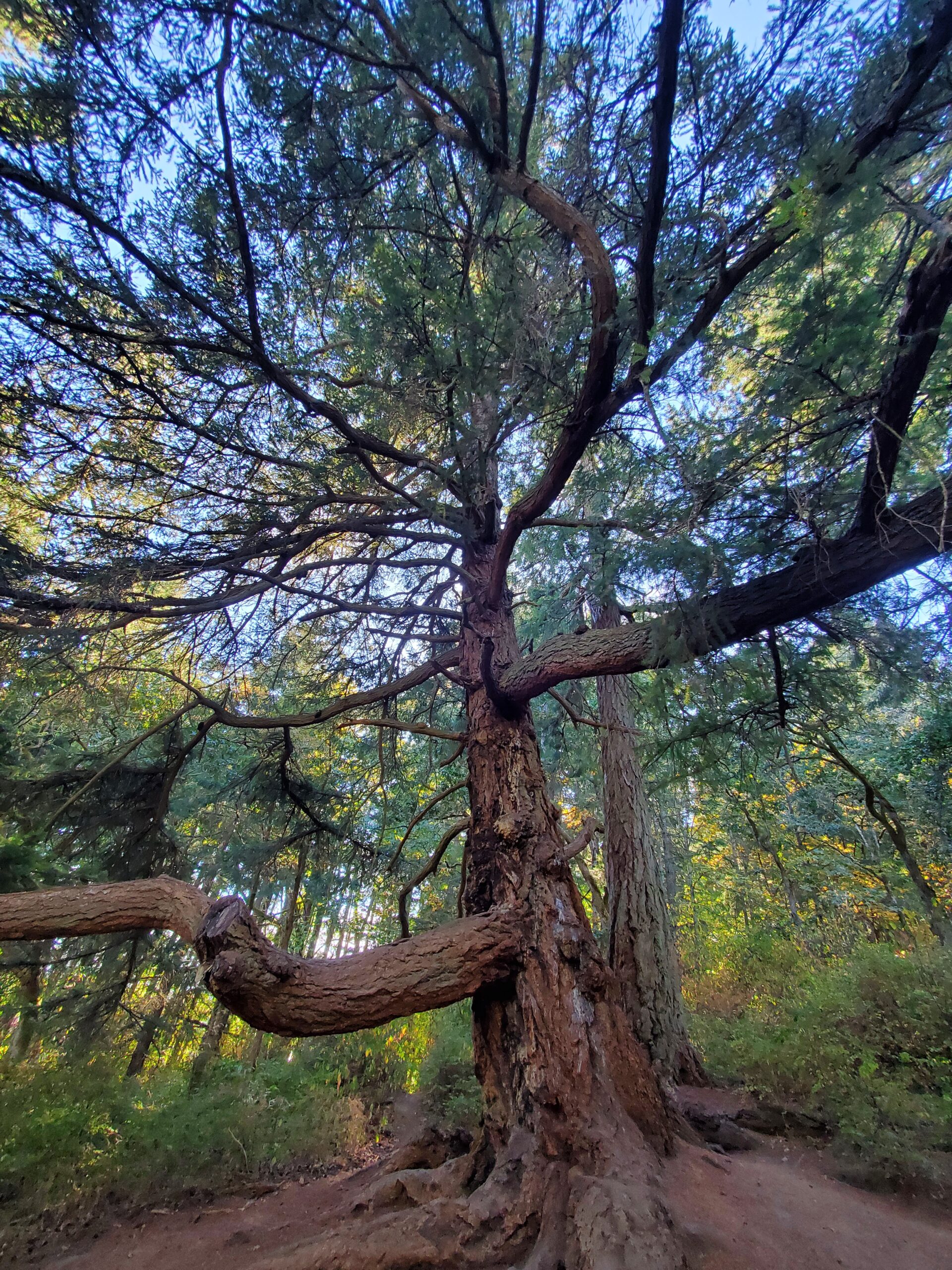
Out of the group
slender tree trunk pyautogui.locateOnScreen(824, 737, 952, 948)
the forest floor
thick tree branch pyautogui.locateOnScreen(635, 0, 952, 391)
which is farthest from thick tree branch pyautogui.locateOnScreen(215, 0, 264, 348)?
the forest floor

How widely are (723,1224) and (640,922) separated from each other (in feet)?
7.38

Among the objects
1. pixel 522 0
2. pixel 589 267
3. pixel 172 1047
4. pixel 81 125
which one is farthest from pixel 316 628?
pixel 172 1047

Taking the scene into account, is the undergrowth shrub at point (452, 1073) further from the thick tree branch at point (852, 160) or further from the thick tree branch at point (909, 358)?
the thick tree branch at point (852, 160)

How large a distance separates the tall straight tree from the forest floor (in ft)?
0.88

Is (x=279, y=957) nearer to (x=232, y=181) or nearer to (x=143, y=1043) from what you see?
(x=232, y=181)

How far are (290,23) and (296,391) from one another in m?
1.46

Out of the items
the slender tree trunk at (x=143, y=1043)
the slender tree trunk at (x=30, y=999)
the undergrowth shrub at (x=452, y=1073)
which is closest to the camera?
the slender tree trunk at (x=30, y=999)

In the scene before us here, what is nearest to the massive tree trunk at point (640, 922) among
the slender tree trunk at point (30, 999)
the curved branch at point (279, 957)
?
the curved branch at point (279, 957)

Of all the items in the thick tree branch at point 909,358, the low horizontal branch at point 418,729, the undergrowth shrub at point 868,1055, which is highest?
the thick tree branch at point 909,358

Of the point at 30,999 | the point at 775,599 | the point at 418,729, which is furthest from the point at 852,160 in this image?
the point at 30,999

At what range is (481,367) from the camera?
2.43m

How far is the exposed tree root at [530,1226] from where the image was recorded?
1762 millimetres

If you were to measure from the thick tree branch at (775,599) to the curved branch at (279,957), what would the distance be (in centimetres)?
149

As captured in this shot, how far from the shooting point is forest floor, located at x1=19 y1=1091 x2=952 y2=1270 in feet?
6.54
